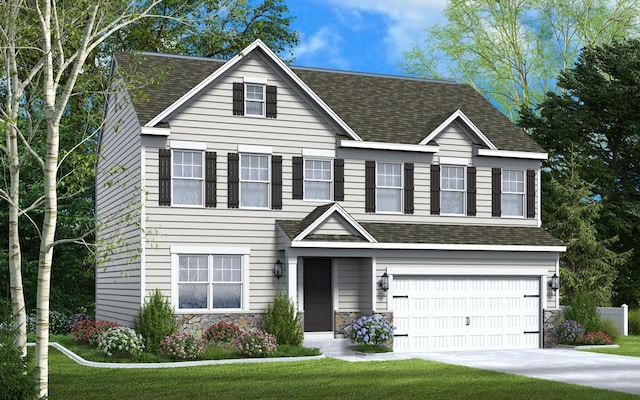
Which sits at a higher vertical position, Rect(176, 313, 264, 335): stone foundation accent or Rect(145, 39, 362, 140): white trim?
Rect(145, 39, 362, 140): white trim

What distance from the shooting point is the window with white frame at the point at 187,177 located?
24.9 meters

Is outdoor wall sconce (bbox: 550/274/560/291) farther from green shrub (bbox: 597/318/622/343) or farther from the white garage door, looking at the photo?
green shrub (bbox: 597/318/622/343)

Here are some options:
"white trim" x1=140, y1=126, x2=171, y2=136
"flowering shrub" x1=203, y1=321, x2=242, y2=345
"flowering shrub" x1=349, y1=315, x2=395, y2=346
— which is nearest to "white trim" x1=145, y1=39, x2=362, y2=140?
"white trim" x1=140, y1=126, x2=171, y2=136

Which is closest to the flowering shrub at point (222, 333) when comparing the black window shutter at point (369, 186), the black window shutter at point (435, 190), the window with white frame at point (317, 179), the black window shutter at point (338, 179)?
the window with white frame at point (317, 179)

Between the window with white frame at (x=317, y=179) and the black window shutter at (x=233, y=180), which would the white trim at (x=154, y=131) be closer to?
the black window shutter at (x=233, y=180)

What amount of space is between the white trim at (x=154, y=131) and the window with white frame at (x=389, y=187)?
22.3 ft

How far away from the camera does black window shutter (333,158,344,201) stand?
26.9 metres

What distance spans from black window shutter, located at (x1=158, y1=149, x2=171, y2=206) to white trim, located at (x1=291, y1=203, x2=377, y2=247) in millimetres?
3713

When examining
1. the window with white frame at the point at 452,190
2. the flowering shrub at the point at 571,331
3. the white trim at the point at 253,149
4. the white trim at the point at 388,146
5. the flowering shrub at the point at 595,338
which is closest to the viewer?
the white trim at the point at 253,149

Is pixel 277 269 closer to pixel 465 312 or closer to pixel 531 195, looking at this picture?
pixel 465 312

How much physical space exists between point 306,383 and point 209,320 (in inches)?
275

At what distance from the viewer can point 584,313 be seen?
92.9 ft

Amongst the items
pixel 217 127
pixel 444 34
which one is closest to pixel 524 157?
pixel 217 127

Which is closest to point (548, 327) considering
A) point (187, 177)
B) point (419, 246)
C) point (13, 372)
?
point (419, 246)
